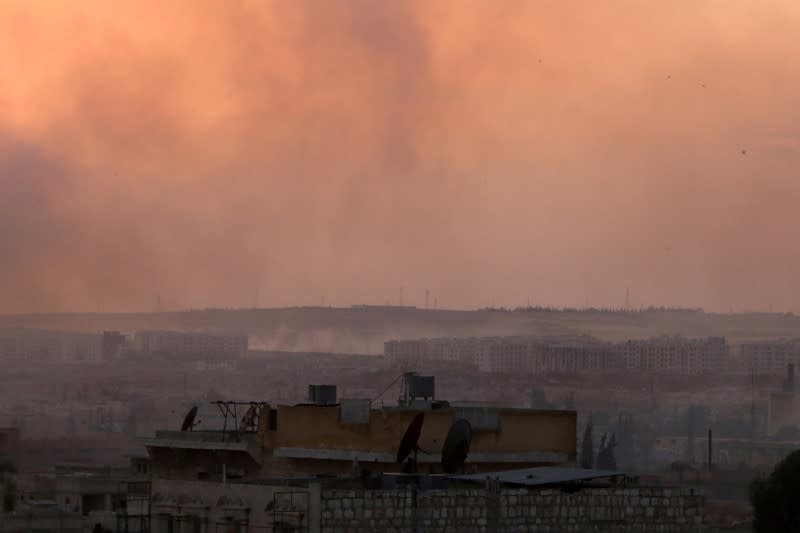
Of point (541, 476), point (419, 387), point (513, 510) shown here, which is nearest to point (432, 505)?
point (513, 510)

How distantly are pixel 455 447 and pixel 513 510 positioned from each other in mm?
4178

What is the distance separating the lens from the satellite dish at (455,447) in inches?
955

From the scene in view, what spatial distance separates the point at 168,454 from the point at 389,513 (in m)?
13.8

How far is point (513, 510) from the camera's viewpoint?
2019 cm

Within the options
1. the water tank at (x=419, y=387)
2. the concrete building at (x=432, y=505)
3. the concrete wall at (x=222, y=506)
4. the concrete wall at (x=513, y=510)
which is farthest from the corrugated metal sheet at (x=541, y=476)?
the water tank at (x=419, y=387)

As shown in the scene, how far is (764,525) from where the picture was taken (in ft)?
185

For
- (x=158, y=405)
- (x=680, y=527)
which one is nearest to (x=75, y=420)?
(x=158, y=405)

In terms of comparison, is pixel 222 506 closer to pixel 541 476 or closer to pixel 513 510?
pixel 513 510

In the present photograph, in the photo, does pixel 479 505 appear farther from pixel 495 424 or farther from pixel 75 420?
pixel 75 420

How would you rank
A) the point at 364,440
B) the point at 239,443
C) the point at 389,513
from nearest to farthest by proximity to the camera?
the point at 389,513 → the point at 364,440 → the point at 239,443

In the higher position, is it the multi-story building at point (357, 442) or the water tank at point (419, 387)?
the water tank at point (419, 387)

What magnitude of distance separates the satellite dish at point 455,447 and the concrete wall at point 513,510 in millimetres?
3671

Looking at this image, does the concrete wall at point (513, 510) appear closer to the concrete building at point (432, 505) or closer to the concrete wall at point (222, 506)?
the concrete building at point (432, 505)

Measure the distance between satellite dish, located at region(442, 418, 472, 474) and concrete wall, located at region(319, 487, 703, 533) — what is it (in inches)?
145
